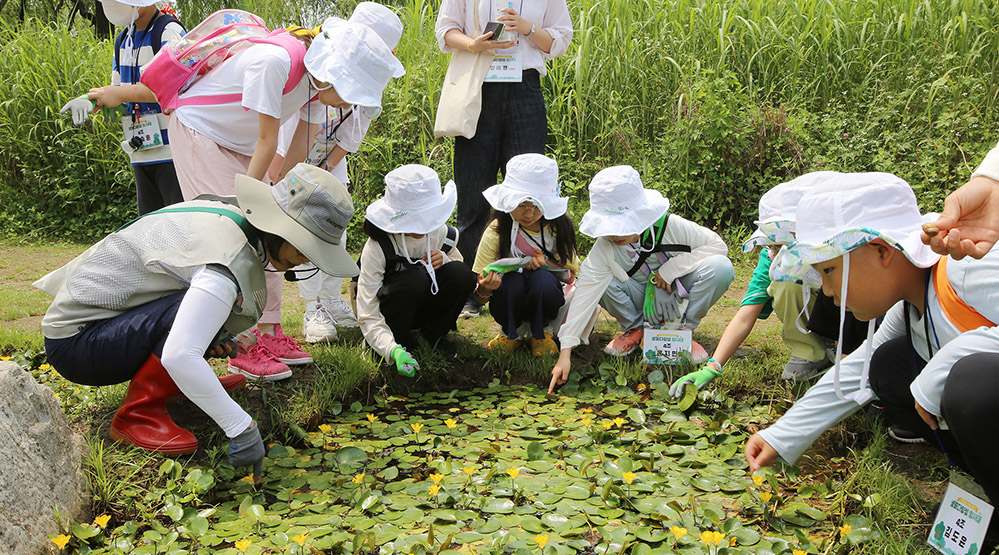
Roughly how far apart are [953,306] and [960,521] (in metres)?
0.51

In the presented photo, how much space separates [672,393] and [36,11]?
13887mm

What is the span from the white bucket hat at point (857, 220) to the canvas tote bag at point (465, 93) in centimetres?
209

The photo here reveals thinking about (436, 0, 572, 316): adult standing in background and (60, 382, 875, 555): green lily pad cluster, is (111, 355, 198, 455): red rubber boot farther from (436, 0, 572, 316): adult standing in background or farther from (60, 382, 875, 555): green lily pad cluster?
(436, 0, 572, 316): adult standing in background

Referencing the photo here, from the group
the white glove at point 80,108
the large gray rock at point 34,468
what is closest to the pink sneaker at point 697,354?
the large gray rock at point 34,468

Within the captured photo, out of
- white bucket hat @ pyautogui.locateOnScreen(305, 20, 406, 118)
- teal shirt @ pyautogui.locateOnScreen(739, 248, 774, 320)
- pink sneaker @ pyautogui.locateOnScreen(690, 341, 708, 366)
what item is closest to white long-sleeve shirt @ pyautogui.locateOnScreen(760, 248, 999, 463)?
teal shirt @ pyautogui.locateOnScreen(739, 248, 774, 320)

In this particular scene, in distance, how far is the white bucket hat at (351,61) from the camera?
277 centimetres

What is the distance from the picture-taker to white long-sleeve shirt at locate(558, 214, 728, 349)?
3098 mm

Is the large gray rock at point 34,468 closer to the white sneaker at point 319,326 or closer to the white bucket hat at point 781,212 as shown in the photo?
the white sneaker at point 319,326

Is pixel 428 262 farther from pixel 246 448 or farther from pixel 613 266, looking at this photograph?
pixel 246 448

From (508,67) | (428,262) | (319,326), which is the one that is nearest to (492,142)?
(508,67)

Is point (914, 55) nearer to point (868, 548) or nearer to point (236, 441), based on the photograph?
point (868, 548)

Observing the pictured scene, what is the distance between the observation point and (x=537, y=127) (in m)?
3.80

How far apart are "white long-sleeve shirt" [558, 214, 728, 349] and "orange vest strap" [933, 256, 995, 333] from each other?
4.83 ft

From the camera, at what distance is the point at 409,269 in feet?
10.6
